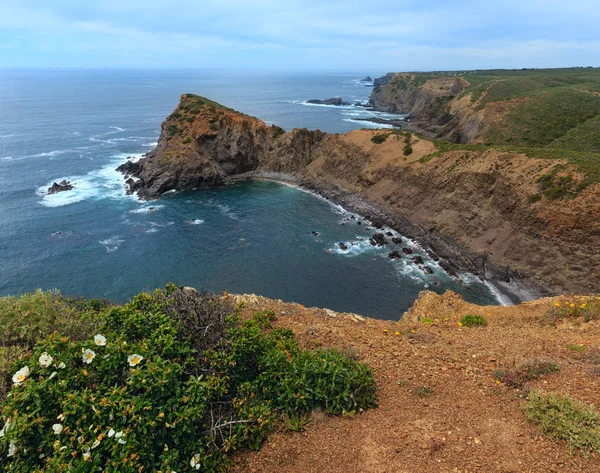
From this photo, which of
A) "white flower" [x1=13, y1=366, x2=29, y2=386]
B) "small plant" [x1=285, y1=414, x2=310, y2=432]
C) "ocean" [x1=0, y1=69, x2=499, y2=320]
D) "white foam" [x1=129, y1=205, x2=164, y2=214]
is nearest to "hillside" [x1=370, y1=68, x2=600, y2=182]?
"ocean" [x1=0, y1=69, x2=499, y2=320]

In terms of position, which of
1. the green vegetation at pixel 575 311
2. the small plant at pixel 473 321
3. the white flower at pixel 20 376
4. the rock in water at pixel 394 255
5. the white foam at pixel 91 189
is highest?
the white flower at pixel 20 376

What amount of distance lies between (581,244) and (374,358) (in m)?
39.4

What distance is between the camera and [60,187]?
6525cm

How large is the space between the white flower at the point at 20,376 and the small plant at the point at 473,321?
1843 cm

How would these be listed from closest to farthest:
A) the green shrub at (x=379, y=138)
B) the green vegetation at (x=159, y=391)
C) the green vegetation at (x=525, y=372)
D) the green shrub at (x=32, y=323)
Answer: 1. the green vegetation at (x=159, y=391)
2. the green shrub at (x=32, y=323)
3. the green vegetation at (x=525, y=372)
4. the green shrub at (x=379, y=138)

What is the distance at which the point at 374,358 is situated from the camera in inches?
496

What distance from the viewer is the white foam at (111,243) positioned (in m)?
46.9

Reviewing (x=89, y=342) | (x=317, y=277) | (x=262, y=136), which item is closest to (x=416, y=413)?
(x=89, y=342)

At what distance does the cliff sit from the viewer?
4059cm

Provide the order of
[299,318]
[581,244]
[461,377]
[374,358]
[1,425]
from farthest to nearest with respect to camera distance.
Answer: [581,244] → [299,318] → [374,358] → [461,377] → [1,425]

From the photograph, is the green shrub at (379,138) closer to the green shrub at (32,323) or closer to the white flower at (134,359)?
the green shrub at (32,323)

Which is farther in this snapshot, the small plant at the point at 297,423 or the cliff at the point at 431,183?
the cliff at the point at 431,183

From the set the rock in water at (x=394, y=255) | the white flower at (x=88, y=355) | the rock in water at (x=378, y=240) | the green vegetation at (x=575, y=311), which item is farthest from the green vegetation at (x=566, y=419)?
the rock in water at (x=378, y=240)

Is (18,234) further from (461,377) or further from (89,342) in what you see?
(461,377)
